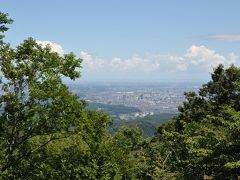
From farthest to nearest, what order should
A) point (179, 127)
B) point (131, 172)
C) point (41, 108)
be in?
point (179, 127) < point (131, 172) < point (41, 108)

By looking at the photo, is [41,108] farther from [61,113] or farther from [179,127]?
[179,127]

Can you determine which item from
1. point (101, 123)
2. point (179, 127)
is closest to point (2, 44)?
point (101, 123)

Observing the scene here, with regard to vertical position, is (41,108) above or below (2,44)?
below

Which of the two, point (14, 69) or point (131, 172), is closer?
point (14, 69)

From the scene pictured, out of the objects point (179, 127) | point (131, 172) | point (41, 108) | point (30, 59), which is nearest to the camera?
point (41, 108)

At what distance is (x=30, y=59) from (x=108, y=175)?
8.68 metres

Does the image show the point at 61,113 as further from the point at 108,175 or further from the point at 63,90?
the point at 108,175

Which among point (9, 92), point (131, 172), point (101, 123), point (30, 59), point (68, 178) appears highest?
point (30, 59)

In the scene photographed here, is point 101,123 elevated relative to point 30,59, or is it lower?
lower

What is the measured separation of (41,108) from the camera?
2080 cm

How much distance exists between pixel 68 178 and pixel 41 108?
4189 mm

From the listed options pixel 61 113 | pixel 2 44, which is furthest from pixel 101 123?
pixel 2 44

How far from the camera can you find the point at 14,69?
21.6 metres

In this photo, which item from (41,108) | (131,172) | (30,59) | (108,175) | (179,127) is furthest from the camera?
(179,127)
